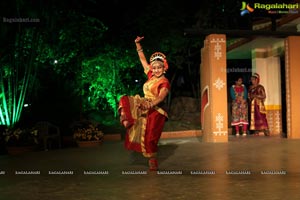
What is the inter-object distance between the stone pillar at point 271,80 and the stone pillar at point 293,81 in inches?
77.3

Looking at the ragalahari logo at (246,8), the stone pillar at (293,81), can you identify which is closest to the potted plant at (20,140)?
the ragalahari logo at (246,8)

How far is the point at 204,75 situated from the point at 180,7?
679 cm

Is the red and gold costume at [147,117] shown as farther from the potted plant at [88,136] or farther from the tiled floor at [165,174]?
the potted plant at [88,136]

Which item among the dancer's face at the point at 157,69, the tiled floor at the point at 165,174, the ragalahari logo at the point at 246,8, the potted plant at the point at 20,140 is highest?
the ragalahari logo at the point at 246,8

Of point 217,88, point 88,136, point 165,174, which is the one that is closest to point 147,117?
point 165,174

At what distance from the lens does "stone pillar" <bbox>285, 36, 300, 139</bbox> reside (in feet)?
36.7

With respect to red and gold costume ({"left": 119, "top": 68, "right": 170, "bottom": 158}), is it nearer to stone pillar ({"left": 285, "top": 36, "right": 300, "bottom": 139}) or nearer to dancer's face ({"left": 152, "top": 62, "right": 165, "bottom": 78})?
dancer's face ({"left": 152, "top": 62, "right": 165, "bottom": 78})

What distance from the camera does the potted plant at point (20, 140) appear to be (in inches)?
416

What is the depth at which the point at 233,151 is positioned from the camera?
9.30m

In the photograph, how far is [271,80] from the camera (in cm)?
1366

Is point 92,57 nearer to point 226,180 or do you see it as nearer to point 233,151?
point 233,151

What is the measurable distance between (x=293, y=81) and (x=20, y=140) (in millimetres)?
6881

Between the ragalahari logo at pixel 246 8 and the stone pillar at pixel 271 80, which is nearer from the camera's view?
the ragalahari logo at pixel 246 8

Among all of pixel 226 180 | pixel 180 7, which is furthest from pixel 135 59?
pixel 226 180
